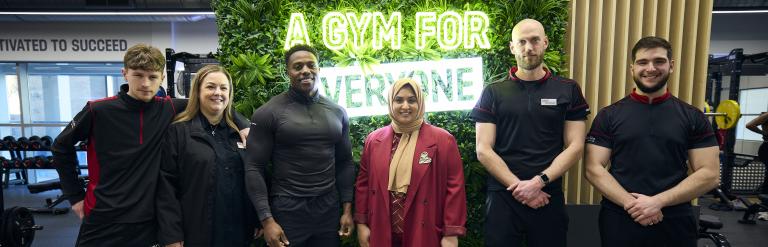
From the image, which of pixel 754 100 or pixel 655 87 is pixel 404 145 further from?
pixel 754 100

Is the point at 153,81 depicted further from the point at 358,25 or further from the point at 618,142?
the point at 618,142

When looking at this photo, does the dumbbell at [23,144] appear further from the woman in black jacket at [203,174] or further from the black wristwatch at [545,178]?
the black wristwatch at [545,178]

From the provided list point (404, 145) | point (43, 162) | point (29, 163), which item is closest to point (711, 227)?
point (404, 145)

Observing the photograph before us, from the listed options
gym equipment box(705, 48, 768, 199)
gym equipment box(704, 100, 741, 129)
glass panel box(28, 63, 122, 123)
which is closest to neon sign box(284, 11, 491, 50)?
gym equipment box(704, 100, 741, 129)

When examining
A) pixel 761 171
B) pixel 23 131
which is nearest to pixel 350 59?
pixel 761 171

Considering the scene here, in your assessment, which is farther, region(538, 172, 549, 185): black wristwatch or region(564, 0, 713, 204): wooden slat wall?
region(564, 0, 713, 204): wooden slat wall

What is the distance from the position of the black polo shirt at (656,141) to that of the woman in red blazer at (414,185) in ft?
3.02

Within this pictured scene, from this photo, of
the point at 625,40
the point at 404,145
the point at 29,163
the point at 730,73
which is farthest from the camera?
the point at 29,163

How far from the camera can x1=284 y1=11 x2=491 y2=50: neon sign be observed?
3.05 metres

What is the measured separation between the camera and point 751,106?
28.3ft

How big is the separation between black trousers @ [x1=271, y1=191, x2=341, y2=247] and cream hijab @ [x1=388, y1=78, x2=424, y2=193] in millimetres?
439

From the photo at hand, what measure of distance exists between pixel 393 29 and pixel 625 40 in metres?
1.94

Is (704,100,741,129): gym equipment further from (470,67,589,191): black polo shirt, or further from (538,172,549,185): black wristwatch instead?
(538,172,549,185): black wristwatch

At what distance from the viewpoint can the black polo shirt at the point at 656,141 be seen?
2078 mm
